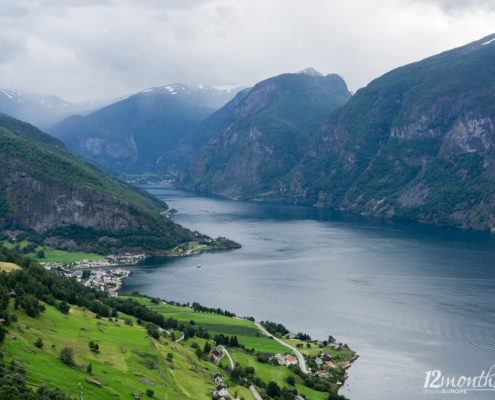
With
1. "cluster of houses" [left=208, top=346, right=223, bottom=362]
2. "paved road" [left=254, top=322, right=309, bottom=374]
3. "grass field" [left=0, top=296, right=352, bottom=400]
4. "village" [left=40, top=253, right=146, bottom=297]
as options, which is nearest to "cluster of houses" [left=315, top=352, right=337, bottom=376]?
"paved road" [left=254, top=322, right=309, bottom=374]

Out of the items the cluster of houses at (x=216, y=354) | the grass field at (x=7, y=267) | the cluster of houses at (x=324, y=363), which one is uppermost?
the grass field at (x=7, y=267)

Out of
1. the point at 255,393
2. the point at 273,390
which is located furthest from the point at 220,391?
the point at 273,390

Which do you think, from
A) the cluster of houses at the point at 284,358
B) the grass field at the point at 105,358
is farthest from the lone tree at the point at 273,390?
the cluster of houses at the point at 284,358

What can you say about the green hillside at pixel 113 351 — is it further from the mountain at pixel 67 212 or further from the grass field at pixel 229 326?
the mountain at pixel 67 212

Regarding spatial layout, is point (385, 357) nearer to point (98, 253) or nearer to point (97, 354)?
point (97, 354)

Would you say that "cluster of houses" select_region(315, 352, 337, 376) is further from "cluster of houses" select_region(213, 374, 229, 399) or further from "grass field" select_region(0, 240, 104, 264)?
"grass field" select_region(0, 240, 104, 264)

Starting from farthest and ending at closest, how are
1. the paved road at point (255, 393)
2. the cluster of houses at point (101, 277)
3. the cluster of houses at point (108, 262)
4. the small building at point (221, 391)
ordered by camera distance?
the cluster of houses at point (108, 262) < the cluster of houses at point (101, 277) < the paved road at point (255, 393) < the small building at point (221, 391)

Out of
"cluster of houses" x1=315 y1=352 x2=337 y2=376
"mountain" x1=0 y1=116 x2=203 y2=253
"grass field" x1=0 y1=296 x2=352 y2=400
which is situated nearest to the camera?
"grass field" x1=0 y1=296 x2=352 y2=400
